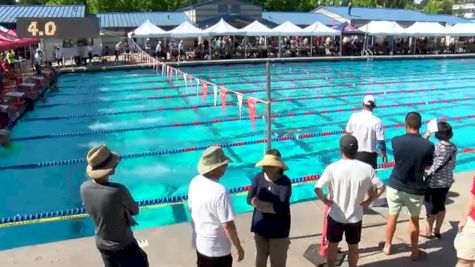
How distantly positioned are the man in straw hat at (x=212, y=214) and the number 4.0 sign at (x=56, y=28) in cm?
1966

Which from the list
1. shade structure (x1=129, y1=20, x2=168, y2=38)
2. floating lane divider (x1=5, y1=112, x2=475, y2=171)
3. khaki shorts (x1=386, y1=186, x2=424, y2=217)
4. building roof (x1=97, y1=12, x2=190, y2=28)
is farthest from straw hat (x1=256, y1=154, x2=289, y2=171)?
building roof (x1=97, y1=12, x2=190, y2=28)

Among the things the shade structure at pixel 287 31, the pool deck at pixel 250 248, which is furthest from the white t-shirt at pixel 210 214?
the shade structure at pixel 287 31

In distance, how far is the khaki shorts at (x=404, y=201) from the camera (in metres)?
4.15

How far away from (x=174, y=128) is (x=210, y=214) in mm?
9000

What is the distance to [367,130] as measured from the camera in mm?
5242

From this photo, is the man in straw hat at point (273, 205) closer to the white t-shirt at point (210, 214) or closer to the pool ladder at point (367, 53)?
the white t-shirt at point (210, 214)

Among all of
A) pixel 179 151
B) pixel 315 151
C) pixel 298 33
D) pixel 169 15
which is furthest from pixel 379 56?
pixel 179 151

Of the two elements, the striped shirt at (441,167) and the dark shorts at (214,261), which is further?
the striped shirt at (441,167)

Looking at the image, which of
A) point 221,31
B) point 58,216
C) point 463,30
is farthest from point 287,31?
point 58,216

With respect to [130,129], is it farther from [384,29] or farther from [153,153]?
[384,29]

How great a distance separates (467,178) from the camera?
668 cm

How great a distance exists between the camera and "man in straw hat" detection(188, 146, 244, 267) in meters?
2.98

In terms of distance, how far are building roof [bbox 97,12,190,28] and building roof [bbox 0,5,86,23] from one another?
9.75 ft

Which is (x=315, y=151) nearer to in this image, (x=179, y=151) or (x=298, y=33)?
(x=179, y=151)
